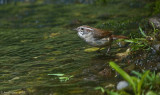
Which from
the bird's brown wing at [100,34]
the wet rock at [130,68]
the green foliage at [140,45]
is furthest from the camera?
the bird's brown wing at [100,34]

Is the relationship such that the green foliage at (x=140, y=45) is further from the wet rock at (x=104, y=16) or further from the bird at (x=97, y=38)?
the wet rock at (x=104, y=16)

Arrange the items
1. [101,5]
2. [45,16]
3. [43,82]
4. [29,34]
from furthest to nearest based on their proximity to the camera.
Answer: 1. [101,5]
2. [45,16]
3. [29,34]
4. [43,82]

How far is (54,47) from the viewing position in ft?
26.2

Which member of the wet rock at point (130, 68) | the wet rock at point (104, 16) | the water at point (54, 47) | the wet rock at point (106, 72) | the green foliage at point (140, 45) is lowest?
the wet rock at point (104, 16)

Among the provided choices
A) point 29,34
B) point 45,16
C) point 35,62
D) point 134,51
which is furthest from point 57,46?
point 45,16

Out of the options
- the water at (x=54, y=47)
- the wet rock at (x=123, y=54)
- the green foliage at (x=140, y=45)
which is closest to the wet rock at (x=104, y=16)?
the water at (x=54, y=47)

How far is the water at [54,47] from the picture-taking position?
16.3 feet

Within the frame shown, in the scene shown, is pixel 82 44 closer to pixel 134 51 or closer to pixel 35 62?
pixel 35 62

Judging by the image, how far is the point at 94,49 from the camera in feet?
25.0

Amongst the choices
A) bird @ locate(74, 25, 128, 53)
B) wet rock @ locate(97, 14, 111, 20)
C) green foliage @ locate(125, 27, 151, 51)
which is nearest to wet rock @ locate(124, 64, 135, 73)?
green foliage @ locate(125, 27, 151, 51)

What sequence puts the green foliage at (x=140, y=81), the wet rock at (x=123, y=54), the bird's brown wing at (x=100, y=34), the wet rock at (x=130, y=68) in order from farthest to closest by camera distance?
1. the bird's brown wing at (x=100, y=34)
2. the wet rock at (x=123, y=54)
3. the wet rock at (x=130, y=68)
4. the green foliage at (x=140, y=81)

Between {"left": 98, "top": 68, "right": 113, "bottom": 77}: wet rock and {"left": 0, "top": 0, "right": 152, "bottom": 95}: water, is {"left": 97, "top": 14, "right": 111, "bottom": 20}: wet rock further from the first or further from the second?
{"left": 98, "top": 68, "right": 113, "bottom": 77}: wet rock

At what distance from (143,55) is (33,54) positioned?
3065 millimetres

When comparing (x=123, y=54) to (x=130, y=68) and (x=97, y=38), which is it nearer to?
(x=97, y=38)
